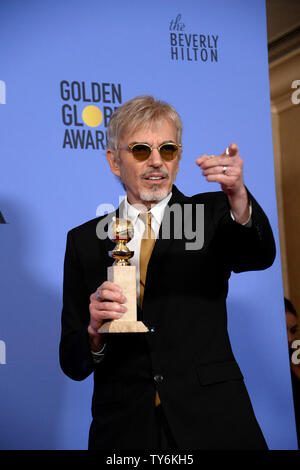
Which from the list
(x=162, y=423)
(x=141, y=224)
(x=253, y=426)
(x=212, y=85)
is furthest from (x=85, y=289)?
(x=212, y=85)

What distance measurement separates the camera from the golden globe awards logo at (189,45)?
3131 mm

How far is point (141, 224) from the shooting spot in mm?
1933

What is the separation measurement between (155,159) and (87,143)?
109 centimetres

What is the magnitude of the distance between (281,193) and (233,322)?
219 cm

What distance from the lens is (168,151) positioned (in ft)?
6.24

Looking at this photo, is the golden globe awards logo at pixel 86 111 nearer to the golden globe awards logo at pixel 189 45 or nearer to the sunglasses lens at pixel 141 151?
the golden globe awards logo at pixel 189 45

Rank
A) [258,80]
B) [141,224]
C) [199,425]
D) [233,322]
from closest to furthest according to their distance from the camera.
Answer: [199,425]
[141,224]
[233,322]
[258,80]

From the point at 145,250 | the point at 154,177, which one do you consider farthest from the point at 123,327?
the point at 154,177

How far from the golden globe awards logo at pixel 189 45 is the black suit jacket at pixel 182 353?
1.47m

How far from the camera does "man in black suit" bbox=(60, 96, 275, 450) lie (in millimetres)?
1665

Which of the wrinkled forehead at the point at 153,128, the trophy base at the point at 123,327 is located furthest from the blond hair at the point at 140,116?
the trophy base at the point at 123,327

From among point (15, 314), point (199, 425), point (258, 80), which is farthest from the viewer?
point (258, 80)

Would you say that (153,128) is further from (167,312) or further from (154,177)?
(167,312)

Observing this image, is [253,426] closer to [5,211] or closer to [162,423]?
[162,423]
